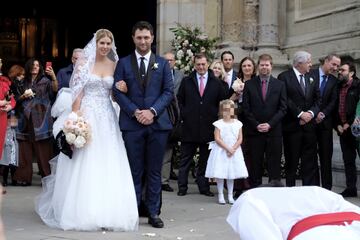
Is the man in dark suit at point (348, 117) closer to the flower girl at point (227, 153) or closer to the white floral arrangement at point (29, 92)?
the flower girl at point (227, 153)

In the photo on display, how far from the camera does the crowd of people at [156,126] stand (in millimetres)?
7402

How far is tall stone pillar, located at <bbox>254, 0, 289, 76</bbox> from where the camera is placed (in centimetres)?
1404

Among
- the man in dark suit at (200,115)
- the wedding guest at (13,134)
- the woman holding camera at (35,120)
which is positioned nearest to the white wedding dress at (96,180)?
the man in dark suit at (200,115)

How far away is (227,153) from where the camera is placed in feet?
30.8

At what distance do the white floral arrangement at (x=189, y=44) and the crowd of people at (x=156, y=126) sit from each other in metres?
2.59

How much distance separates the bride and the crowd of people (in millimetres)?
11

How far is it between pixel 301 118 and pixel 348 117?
88cm

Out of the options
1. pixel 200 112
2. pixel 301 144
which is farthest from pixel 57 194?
pixel 301 144

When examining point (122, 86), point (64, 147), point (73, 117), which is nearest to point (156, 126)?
point (122, 86)

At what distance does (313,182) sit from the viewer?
9766mm

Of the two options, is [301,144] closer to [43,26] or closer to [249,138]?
[249,138]

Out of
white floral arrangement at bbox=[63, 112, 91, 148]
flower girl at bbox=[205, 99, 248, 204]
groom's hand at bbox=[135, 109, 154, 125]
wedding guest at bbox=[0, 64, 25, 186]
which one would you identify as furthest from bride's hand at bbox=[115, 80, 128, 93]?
wedding guest at bbox=[0, 64, 25, 186]

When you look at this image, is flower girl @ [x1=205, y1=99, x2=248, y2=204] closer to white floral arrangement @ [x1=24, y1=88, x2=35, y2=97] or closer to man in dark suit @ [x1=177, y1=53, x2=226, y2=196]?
man in dark suit @ [x1=177, y1=53, x2=226, y2=196]

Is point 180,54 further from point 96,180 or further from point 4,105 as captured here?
point 96,180
